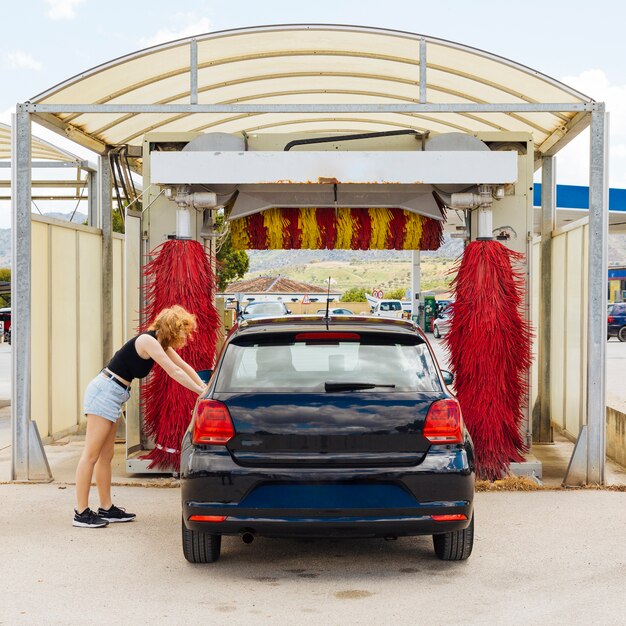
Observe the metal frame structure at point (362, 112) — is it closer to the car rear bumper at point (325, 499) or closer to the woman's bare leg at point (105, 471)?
the woman's bare leg at point (105, 471)

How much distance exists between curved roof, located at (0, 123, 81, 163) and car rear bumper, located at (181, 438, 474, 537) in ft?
22.8

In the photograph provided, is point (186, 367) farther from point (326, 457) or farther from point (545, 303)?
point (545, 303)

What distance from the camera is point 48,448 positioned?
1006cm

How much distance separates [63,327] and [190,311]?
2.53m

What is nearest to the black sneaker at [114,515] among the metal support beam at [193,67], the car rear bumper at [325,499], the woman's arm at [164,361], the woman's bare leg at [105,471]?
the woman's bare leg at [105,471]

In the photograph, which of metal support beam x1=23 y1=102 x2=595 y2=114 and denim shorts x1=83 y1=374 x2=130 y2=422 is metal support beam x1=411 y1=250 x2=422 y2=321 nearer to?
metal support beam x1=23 y1=102 x2=595 y2=114

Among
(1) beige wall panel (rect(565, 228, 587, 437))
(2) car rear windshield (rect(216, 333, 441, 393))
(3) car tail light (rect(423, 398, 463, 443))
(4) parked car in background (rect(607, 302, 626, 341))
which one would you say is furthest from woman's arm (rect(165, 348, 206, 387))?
(4) parked car in background (rect(607, 302, 626, 341))

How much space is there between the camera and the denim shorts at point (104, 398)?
6.56 m

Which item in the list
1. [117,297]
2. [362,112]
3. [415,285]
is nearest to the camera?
[362,112]

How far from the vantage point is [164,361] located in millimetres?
6410

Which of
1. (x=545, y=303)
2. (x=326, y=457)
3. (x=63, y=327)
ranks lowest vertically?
(x=326, y=457)

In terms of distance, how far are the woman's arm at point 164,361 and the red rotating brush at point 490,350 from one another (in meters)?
2.78

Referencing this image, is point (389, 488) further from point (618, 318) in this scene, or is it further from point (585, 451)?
point (618, 318)

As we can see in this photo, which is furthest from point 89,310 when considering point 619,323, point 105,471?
point 619,323
